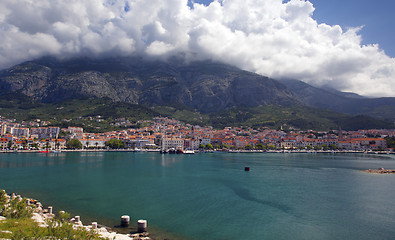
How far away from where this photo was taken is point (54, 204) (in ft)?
61.5

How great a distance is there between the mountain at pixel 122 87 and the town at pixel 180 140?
46709mm

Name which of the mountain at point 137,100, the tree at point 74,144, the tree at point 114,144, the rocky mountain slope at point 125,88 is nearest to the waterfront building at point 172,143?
the tree at point 114,144

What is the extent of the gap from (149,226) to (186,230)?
206 cm

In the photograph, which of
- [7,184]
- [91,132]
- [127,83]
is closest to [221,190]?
[7,184]

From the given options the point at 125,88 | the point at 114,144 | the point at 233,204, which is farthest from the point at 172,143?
the point at 233,204

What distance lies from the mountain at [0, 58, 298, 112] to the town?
46.7 m

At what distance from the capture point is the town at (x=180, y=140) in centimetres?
10188

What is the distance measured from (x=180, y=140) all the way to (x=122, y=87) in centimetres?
8876

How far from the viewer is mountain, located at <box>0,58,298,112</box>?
162 m

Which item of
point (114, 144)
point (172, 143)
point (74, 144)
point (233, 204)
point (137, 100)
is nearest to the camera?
point (233, 204)

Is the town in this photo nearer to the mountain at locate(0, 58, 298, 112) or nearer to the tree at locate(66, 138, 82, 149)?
the tree at locate(66, 138, 82, 149)

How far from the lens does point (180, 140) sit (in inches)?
4326

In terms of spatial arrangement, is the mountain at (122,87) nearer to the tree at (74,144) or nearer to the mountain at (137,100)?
the mountain at (137,100)

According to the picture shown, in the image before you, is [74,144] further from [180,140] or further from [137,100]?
[137,100]
